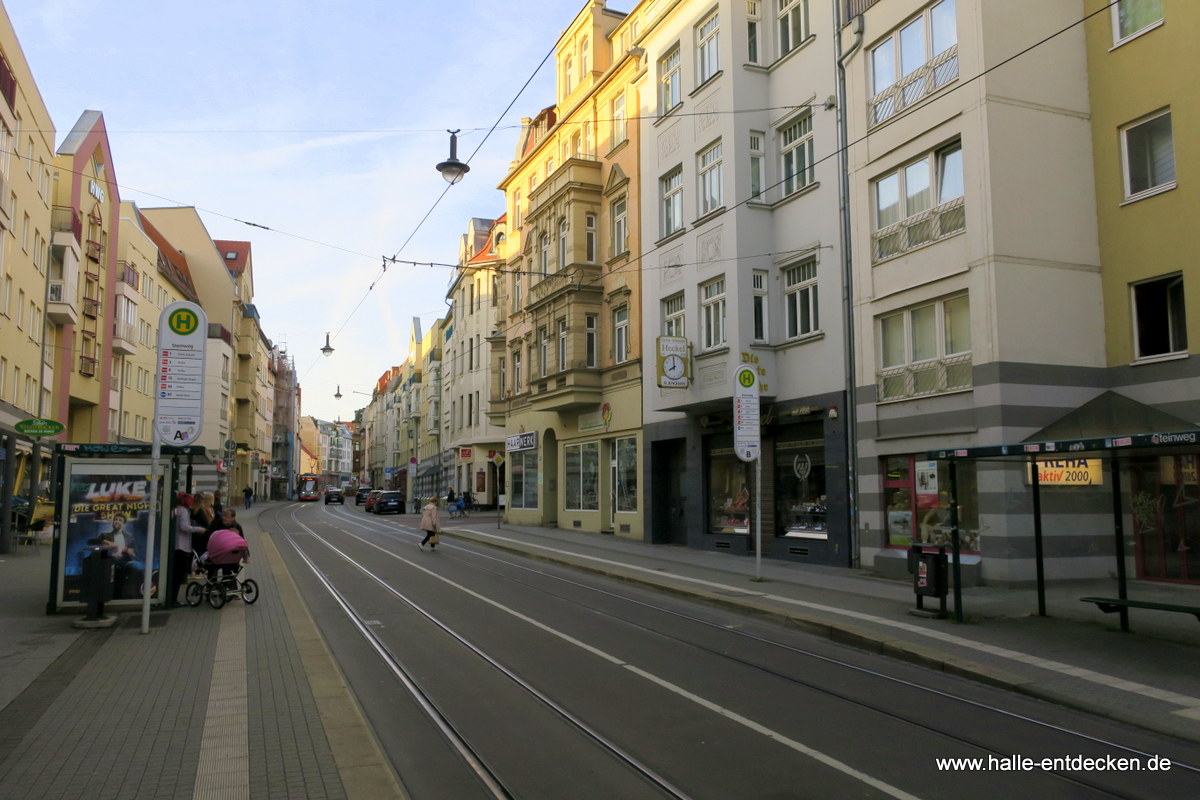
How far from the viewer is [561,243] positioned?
106 feet

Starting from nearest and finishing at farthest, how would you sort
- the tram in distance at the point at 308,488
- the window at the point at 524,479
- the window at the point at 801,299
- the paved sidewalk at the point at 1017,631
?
the paved sidewalk at the point at 1017,631 → the window at the point at 801,299 → the window at the point at 524,479 → the tram in distance at the point at 308,488

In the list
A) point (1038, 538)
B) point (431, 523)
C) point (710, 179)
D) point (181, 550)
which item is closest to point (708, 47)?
point (710, 179)

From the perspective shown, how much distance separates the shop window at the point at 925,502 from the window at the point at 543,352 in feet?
55.1

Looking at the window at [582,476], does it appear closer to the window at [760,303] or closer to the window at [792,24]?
the window at [760,303]

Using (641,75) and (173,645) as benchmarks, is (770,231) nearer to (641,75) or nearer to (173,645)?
(641,75)

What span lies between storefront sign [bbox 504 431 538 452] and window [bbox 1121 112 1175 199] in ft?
78.1

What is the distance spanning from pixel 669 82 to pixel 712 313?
752cm

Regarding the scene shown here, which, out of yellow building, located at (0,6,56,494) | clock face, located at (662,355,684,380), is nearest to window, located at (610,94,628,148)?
clock face, located at (662,355,684,380)

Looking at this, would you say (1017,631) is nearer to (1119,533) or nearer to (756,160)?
(1119,533)

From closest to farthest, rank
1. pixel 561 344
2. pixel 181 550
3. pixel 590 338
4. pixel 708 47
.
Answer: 1. pixel 181 550
2. pixel 708 47
3. pixel 590 338
4. pixel 561 344

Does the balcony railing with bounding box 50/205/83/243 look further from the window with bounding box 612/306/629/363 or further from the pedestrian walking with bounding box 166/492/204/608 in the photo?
the pedestrian walking with bounding box 166/492/204/608

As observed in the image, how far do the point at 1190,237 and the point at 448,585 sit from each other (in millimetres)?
13627

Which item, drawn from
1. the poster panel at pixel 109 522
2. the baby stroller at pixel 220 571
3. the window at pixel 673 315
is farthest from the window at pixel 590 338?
the poster panel at pixel 109 522

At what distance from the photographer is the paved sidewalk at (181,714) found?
554 cm
